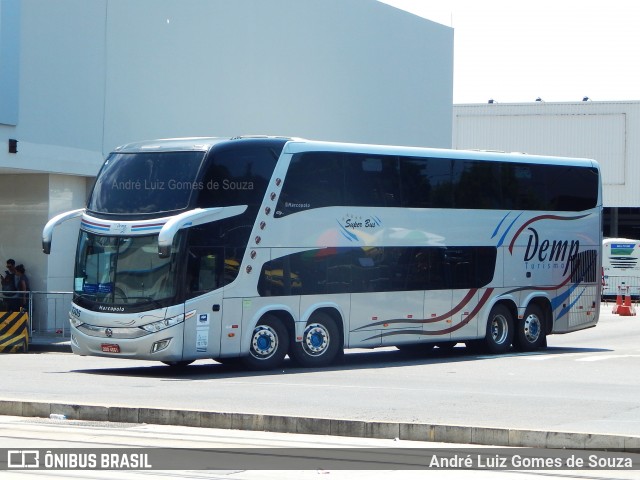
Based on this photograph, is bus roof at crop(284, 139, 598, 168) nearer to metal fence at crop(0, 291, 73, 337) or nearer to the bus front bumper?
the bus front bumper

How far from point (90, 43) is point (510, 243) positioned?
12.7 m

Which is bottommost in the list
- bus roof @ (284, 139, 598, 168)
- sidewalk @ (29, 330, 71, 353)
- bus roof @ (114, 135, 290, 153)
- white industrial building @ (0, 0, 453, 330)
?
sidewalk @ (29, 330, 71, 353)

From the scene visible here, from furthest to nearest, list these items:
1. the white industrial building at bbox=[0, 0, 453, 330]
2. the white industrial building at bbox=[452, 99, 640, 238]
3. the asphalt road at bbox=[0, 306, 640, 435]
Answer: the white industrial building at bbox=[452, 99, 640, 238]
the white industrial building at bbox=[0, 0, 453, 330]
the asphalt road at bbox=[0, 306, 640, 435]

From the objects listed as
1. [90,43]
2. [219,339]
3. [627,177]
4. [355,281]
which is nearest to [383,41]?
[90,43]

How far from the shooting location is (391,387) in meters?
17.2

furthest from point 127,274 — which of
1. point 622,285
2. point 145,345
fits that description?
point 622,285

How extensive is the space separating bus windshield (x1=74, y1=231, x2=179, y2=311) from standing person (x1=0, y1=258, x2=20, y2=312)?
9136 millimetres

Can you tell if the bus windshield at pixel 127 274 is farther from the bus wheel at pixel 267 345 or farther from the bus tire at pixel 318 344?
the bus tire at pixel 318 344

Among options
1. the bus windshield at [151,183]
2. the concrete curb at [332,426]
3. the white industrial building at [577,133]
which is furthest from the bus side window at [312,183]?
the white industrial building at [577,133]

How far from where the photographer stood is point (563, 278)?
26656 millimetres

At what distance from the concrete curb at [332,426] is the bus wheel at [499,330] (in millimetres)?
13034

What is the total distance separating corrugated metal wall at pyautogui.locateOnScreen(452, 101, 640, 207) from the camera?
219ft

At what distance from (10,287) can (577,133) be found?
1791 inches

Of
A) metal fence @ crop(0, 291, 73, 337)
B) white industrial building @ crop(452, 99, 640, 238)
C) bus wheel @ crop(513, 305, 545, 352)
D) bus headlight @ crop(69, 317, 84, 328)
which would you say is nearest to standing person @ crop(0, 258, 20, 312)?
metal fence @ crop(0, 291, 73, 337)
